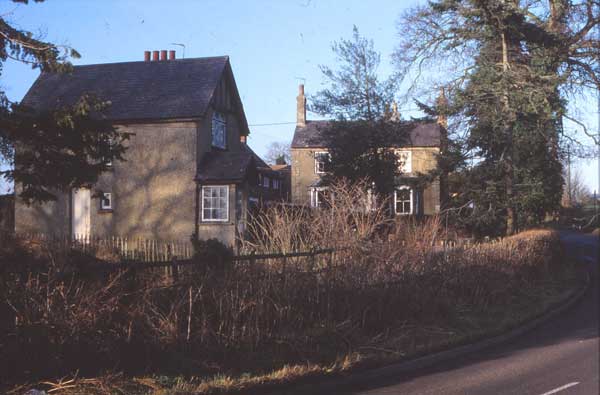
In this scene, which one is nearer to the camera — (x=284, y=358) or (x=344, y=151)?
(x=284, y=358)

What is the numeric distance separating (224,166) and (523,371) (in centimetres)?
1831

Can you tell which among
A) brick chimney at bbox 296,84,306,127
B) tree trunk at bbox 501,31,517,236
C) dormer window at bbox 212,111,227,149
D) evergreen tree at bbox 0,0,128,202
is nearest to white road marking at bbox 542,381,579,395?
evergreen tree at bbox 0,0,128,202

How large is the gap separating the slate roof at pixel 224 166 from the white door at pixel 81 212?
525cm

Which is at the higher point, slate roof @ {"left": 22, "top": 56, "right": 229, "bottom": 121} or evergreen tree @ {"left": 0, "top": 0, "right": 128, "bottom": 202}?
slate roof @ {"left": 22, "top": 56, "right": 229, "bottom": 121}

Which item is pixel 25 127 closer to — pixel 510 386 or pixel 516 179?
pixel 510 386

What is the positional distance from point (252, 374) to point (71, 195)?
2093 cm

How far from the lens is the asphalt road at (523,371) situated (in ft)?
30.4

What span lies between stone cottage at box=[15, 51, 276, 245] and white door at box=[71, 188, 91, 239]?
0.11ft

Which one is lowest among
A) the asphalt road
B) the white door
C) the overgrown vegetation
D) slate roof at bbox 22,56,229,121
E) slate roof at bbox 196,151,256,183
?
the asphalt road

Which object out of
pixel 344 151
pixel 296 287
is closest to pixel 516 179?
pixel 344 151

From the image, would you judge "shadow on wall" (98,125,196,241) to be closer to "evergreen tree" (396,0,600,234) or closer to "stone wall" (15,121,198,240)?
"stone wall" (15,121,198,240)

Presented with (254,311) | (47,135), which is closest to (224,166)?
(47,135)

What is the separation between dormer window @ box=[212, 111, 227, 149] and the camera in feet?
93.3

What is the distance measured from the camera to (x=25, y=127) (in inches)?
477
